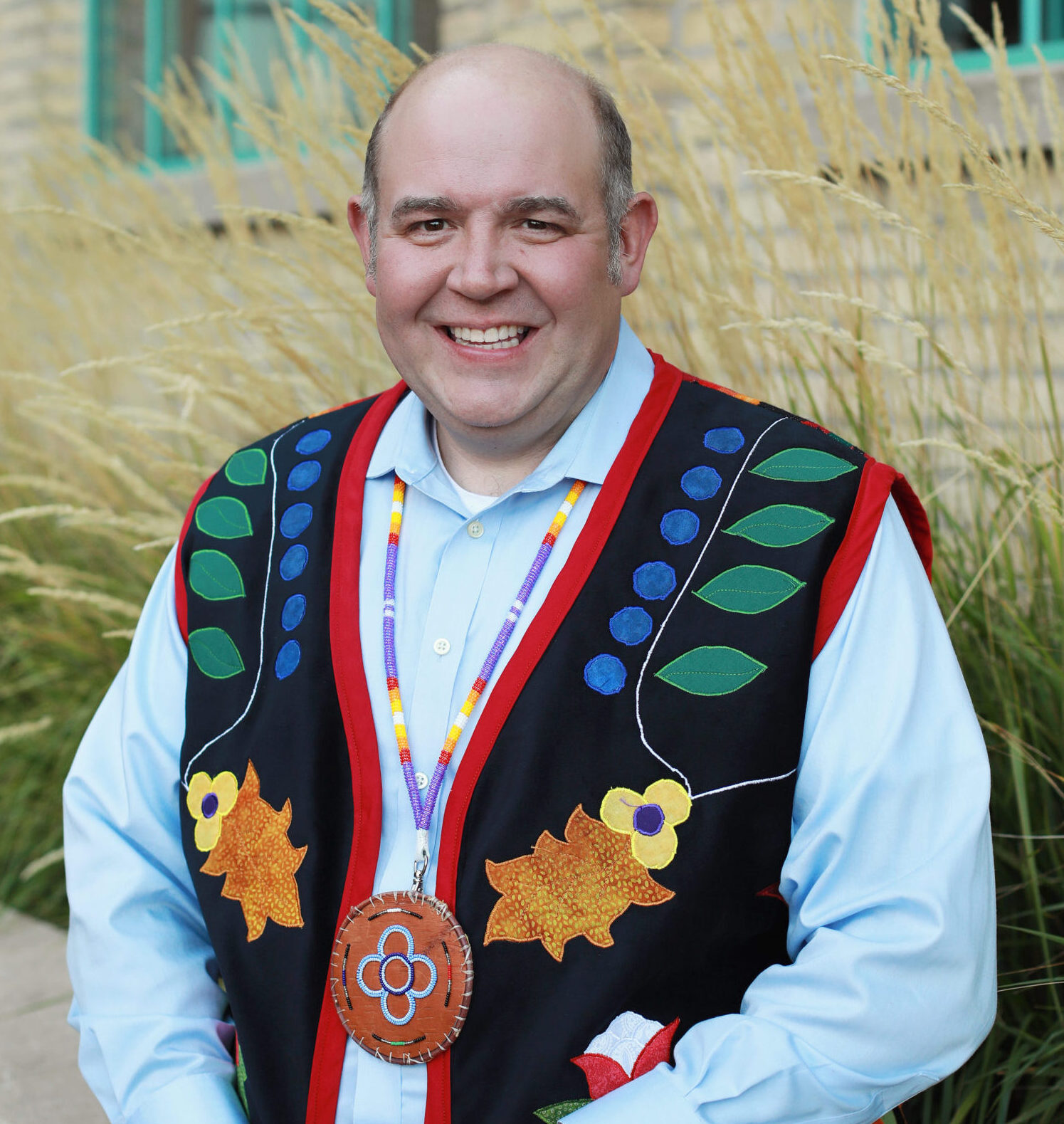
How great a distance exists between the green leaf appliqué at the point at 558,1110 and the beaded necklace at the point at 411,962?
0.11 metres

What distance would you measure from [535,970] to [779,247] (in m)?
2.40

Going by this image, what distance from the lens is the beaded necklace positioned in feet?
3.95

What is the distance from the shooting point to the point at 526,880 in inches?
47.9

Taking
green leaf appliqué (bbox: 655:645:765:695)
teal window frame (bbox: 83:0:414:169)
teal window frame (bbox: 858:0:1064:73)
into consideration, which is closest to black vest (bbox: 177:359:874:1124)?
green leaf appliqué (bbox: 655:645:765:695)

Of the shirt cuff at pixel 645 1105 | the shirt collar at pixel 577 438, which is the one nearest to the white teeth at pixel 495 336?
the shirt collar at pixel 577 438

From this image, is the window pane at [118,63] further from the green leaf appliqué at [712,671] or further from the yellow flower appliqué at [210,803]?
the green leaf appliqué at [712,671]

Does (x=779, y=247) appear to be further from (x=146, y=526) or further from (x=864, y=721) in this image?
(x=864, y=721)

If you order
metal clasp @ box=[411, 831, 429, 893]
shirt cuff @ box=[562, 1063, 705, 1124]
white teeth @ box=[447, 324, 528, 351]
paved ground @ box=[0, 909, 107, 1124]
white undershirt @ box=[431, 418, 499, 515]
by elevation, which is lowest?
paved ground @ box=[0, 909, 107, 1124]

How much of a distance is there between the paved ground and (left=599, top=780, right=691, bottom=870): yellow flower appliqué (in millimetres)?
1131

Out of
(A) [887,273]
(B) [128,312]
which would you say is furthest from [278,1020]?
(B) [128,312]

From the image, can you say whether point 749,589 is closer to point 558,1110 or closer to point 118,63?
point 558,1110

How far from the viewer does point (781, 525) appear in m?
1.26

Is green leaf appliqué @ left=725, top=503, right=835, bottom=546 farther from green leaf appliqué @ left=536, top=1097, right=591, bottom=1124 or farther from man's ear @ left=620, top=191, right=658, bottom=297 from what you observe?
green leaf appliqué @ left=536, top=1097, right=591, bottom=1124

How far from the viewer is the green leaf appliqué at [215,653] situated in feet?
4.68
